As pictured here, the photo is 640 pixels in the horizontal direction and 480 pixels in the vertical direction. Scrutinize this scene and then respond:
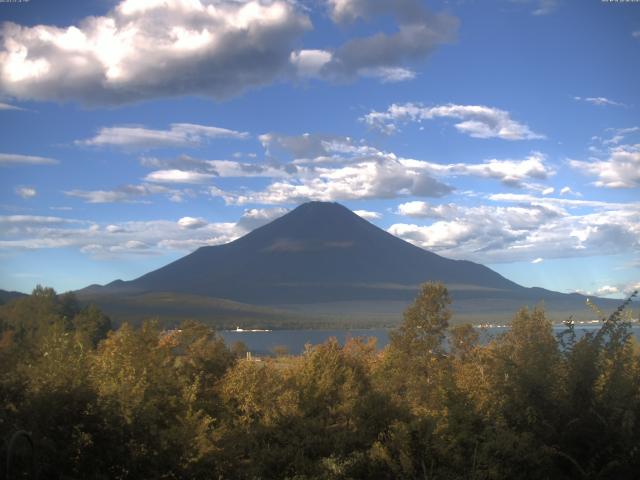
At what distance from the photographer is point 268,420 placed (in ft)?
35.3

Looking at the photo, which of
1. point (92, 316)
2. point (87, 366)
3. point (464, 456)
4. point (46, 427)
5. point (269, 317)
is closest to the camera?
point (46, 427)

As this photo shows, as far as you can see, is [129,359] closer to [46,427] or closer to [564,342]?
[46,427]

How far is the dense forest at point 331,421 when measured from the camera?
8.88 m

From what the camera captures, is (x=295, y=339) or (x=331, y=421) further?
(x=295, y=339)

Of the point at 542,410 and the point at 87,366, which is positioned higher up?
the point at 87,366

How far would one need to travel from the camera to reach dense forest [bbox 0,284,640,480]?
8.88 metres

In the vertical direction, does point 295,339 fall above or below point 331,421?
below

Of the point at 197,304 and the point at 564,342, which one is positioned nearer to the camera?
the point at 564,342

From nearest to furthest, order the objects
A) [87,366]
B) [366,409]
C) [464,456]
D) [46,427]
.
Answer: [46,427]
[464,456]
[87,366]
[366,409]

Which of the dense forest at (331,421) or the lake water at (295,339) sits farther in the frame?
the lake water at (295,339)

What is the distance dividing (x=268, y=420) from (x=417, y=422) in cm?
244

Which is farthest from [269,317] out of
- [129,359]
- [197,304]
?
[129,359]

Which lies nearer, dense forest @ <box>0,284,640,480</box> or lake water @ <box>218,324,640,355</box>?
dense forest @ <box>0,284,640,480</box>

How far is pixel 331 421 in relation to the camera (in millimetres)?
11531
